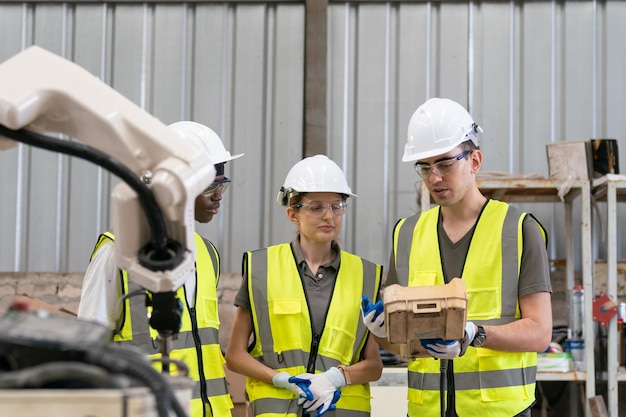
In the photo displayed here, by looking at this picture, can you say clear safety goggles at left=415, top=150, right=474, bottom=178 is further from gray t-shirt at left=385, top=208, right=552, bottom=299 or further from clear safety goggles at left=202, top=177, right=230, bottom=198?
clear safety goggles at left=202, top=177, right=230, bottom=198

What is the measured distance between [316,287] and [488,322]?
0.82 metres

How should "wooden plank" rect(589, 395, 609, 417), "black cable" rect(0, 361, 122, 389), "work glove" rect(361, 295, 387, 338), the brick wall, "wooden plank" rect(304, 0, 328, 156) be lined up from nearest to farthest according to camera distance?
"black cable" rect(0, 361, 122, 389) < "work glove" rect(361, 295, 387, 338) < "wooden plank" rect(589, 395, 609, 417) < the brick wall < "wooden plank" rect(304, 0, 328, 156)

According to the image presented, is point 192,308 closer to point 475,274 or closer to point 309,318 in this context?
point 309,318

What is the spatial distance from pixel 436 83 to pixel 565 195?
1296 mm

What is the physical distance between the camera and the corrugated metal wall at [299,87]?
621 cm

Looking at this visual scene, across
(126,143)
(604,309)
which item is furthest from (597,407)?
(126,143)

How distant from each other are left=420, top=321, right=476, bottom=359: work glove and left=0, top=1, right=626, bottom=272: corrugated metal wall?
3.43 m

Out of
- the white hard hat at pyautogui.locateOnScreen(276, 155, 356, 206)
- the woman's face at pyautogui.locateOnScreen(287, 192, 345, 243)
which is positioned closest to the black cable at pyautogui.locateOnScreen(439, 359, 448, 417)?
the woman's face at pyautogui.locateOnScreen(287, 192, 345, 243)

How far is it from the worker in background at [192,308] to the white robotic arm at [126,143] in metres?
1.00

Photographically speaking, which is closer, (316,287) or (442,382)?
(442,382)

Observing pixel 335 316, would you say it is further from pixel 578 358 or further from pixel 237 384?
pixel 578 358

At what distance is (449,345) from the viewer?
8.92ft

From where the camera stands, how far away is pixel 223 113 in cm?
636

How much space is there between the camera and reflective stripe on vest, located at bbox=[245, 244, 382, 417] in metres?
3.42
